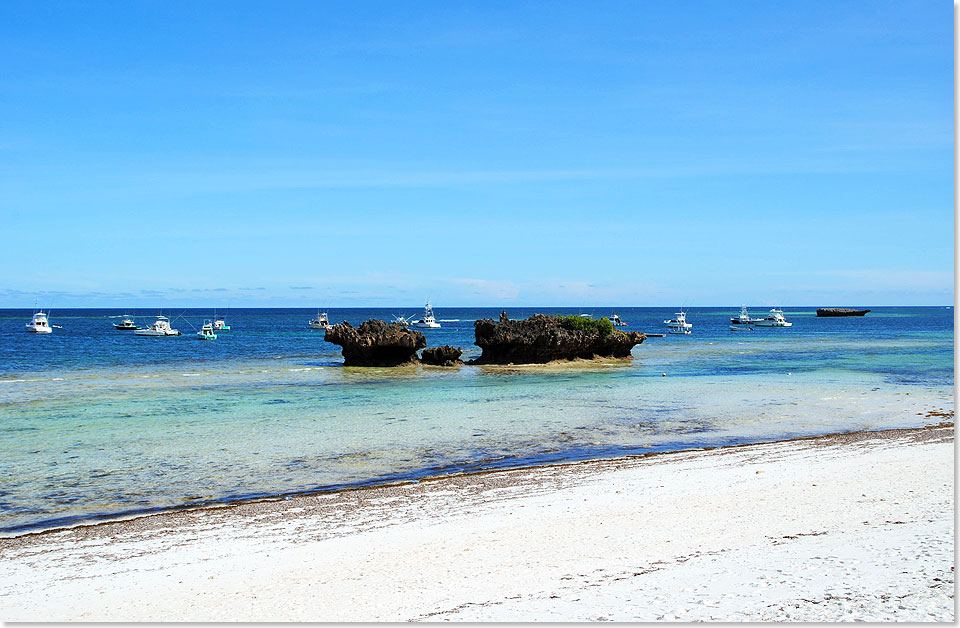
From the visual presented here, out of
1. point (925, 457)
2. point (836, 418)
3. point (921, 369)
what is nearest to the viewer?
point (925, 457)

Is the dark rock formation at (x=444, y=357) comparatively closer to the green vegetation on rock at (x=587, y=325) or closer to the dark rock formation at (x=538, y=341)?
the dark rock formation at (x=538, y=341)

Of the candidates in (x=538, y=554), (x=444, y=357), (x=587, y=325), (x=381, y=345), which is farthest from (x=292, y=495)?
(x=587, y=325)

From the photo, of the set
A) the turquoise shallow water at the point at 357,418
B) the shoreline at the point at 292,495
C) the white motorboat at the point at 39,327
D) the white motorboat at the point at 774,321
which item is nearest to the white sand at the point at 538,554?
the shoreline at the point at 292,495

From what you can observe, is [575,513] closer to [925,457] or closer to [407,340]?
[925,457]

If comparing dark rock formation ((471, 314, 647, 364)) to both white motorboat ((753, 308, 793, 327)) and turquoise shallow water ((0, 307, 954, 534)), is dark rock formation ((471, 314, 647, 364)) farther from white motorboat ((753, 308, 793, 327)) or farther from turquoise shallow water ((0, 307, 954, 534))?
white motorboat ((753, 308, 793, 327))

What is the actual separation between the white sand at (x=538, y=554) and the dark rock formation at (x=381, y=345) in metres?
31.4

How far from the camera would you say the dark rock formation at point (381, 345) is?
45500 millimetres

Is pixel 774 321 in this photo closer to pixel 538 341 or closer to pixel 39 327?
pixel 538 341

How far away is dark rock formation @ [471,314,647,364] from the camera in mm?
46281

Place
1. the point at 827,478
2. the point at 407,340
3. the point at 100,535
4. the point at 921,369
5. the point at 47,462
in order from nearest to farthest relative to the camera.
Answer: the point at 100,535
the point at 827,478
the point at 47,462
the point at 921,369
the point at 407,340

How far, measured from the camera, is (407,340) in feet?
149

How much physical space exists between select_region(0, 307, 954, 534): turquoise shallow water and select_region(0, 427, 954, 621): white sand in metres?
2.98

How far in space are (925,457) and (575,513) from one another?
8431mm

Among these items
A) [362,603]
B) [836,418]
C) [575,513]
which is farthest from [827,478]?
[836,418]
